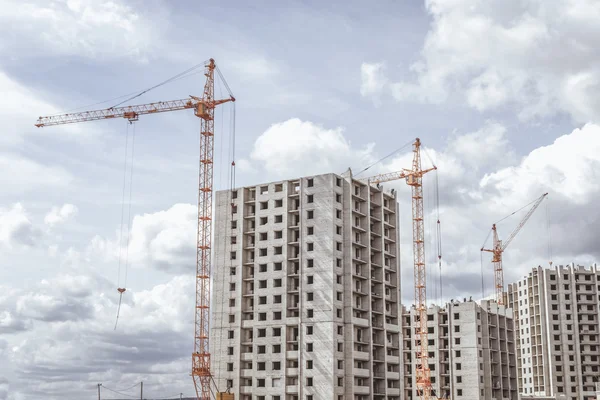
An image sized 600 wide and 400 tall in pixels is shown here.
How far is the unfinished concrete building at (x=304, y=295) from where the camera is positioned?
132 m

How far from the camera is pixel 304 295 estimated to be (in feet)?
441

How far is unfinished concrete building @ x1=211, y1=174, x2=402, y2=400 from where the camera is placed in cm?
13225

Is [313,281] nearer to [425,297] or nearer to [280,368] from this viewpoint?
[280,368]

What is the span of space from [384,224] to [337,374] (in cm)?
3299

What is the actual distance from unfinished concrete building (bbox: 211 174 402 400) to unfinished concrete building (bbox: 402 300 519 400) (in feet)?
146

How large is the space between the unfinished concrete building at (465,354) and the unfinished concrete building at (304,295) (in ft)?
146

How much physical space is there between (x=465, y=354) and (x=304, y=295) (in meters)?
67.6

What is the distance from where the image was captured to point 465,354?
186 m

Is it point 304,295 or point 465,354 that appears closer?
point 304,295

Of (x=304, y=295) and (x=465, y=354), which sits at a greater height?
(x=304, y=295)

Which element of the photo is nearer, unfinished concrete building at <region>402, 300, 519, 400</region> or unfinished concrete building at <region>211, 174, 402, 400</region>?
unfinished concrete building at <region>211, 174, 402, 400</region>

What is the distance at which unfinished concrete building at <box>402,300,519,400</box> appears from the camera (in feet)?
607

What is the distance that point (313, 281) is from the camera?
134750mm

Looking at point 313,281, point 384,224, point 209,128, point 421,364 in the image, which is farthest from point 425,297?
point 209,128
